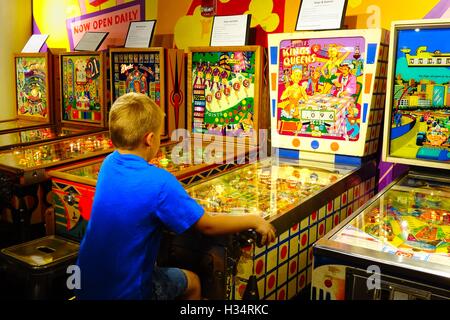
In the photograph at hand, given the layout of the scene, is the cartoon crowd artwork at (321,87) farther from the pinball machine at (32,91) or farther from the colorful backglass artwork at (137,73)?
the pinball machine at (32,91)

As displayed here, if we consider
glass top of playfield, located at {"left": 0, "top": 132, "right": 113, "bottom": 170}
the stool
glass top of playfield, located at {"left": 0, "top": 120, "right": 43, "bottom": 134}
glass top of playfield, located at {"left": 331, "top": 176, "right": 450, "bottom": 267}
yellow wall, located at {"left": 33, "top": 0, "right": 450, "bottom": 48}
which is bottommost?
the stool

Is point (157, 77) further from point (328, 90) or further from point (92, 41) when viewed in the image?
point (328, 90)

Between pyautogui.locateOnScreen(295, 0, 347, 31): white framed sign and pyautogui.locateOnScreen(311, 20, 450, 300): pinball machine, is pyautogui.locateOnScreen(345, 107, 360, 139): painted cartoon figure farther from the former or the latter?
pyautogui.locateOnScreen(295, 0, 347, 31): white framed sign

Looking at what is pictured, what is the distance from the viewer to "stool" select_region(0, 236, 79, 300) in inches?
86.1

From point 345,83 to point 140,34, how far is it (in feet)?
6.29

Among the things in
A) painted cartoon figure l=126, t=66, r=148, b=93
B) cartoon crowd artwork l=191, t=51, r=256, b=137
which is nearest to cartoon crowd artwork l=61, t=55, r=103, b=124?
painted cartoon figure l=126, t=66, r=148, b=93

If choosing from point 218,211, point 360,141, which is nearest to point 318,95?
point 360,141

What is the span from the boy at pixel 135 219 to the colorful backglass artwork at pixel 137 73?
185 centimetres

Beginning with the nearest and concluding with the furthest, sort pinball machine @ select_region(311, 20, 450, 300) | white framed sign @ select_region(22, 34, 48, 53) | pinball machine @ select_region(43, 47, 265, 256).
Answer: pinball machine @ select_region(311, 20, 450, 300)
pinball machine @ select_region(43, 47, 265, 256)
white framed sign @ select_region(22, 34, 48, 53)

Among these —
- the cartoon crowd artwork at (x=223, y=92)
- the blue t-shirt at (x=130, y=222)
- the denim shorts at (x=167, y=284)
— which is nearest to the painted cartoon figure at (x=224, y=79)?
the cartoon crowd artwork at (x=223, y=92)

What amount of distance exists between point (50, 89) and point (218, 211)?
10.1 feet

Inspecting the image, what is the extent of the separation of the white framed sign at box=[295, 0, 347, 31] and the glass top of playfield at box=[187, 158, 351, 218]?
0.77 m

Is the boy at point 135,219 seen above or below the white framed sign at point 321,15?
below

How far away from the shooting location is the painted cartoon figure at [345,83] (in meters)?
2.55
